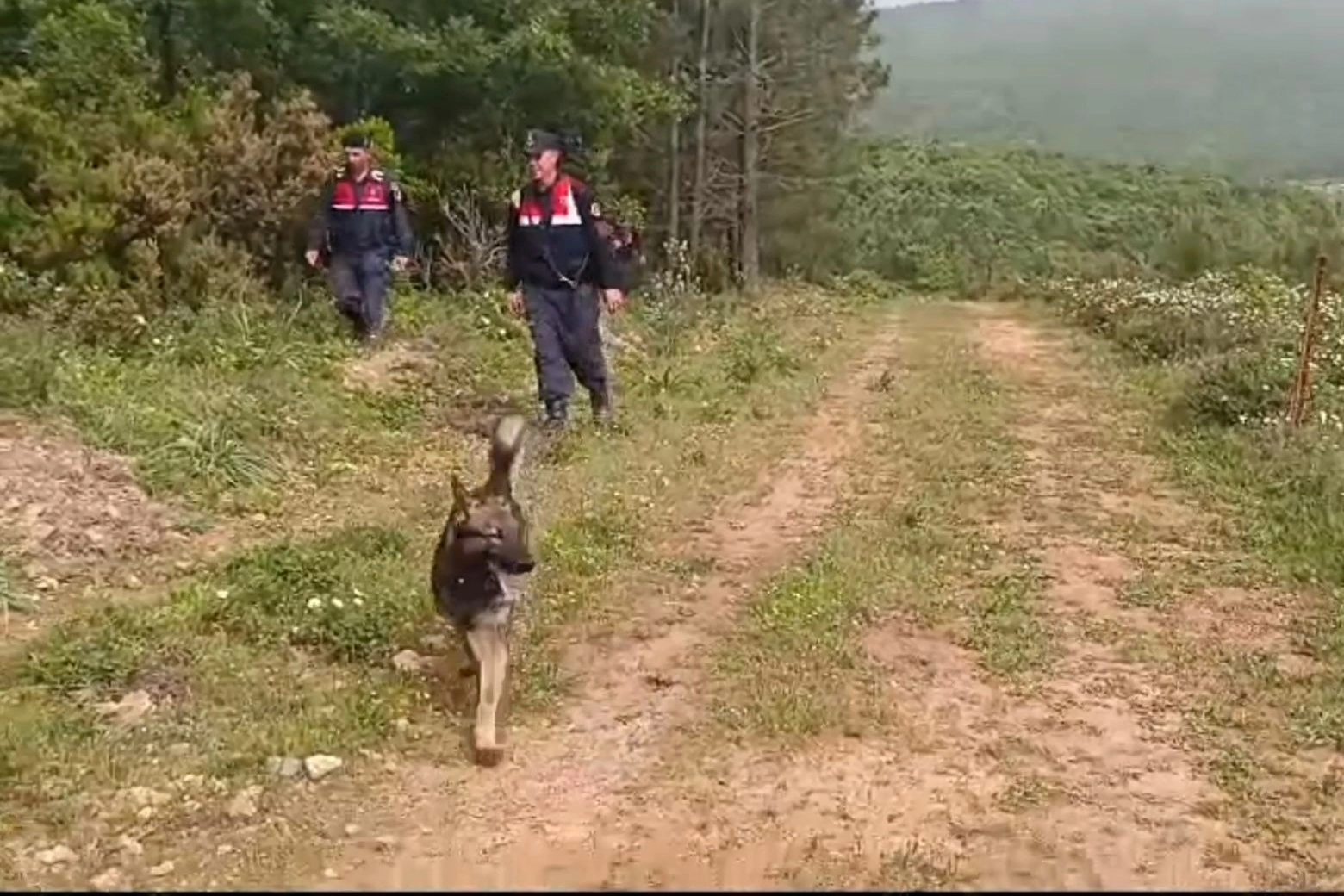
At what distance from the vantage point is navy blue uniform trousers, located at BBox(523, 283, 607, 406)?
28.2ft

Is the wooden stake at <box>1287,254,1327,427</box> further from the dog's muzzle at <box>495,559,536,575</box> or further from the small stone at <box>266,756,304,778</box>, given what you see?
the small stone at <box>266,756,304,778</box>

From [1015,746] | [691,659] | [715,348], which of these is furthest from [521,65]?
[1015,746]

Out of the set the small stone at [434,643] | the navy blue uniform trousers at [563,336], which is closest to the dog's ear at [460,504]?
the small stone at [434,643]

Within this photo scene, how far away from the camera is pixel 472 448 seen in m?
8.66

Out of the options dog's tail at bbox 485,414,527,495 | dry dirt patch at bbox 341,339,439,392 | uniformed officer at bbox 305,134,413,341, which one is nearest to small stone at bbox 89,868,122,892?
dog's tail at bbox 485,414,527,495

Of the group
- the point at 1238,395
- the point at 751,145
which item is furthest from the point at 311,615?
the point at 751,145

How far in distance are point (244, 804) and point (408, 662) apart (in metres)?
1.12

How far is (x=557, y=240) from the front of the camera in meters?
8.36

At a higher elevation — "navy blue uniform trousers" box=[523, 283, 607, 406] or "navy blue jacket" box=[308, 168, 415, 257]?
"navy blue jacket" box=[308, 168, 415, 257]

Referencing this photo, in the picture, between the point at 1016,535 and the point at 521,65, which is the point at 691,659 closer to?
the point at 1016,535

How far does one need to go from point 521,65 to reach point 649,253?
29.6 ft

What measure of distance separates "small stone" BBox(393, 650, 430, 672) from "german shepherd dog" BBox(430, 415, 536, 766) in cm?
33

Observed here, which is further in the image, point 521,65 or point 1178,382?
point 521,65

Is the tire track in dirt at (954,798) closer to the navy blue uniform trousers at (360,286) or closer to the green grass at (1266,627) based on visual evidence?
the green grass at (1266,627)
